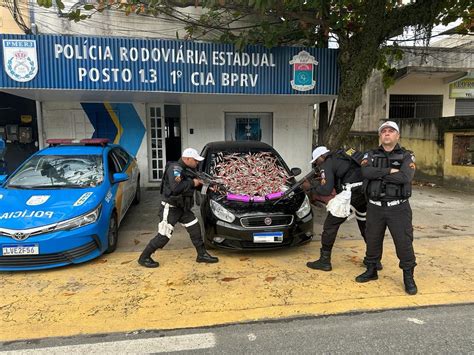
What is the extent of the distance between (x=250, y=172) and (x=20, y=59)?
5.20 metres

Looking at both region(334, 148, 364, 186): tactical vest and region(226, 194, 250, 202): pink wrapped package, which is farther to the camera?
region(226, 194, 250, 202): pink wrapped package

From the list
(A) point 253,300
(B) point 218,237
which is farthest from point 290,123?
(A) point 253,300

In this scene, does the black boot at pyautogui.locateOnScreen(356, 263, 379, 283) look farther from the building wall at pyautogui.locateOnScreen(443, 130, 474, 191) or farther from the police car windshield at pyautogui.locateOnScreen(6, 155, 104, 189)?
the building wall at pyautogui.locateOnScreen(443, 130, 474, 191)

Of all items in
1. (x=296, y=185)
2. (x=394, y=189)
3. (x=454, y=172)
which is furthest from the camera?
(x=454, y=172)

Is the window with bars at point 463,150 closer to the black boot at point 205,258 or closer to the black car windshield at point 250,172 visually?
the black car windshield at point 250,172

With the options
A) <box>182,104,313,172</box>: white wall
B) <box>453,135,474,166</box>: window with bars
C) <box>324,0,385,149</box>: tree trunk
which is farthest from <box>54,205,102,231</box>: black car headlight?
<box>453,135,474,166</box>: window with bars

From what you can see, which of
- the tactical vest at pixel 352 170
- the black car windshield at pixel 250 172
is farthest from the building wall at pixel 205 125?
the tactical vest at pixel 352 170

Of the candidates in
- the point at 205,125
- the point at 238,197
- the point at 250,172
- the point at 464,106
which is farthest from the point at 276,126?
the point at 464,106

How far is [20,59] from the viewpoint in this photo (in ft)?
23.5

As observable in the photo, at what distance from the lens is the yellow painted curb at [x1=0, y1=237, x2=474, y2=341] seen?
11.3 feet

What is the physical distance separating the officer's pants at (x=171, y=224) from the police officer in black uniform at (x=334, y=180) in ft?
4.88

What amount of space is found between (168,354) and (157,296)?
105 centimetres

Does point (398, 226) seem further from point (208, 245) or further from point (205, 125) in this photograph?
point (205, 125)

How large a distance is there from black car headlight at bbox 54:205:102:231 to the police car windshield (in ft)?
2.41
